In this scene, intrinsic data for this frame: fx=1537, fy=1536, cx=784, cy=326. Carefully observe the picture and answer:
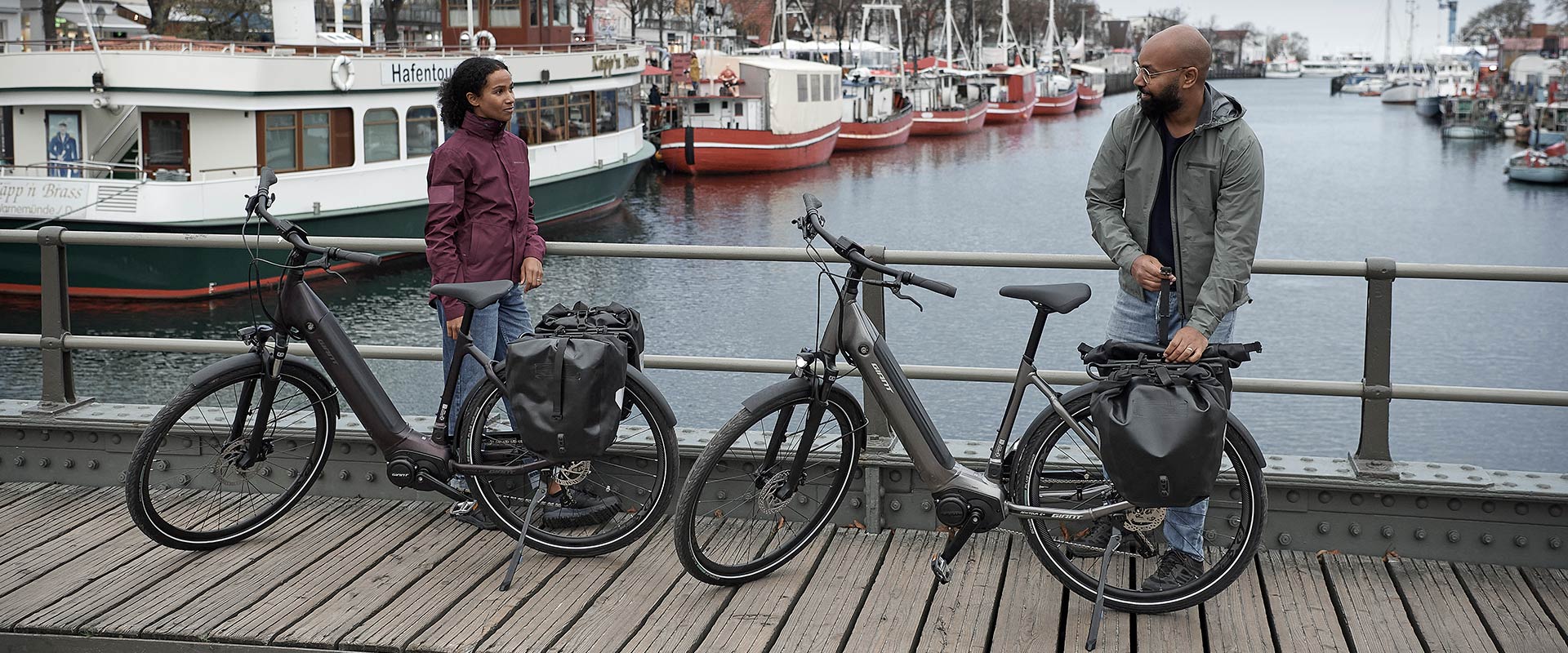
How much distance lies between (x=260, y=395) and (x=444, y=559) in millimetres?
818

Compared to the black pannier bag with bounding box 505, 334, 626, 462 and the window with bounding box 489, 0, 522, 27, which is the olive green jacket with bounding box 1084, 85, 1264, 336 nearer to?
the black pannier bag with bounding box 505, 334, 626, 462

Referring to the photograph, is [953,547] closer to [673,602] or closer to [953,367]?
[953,367]

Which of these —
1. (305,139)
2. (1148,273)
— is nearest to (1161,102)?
(1148,273)

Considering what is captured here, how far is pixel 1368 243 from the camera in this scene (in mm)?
30781

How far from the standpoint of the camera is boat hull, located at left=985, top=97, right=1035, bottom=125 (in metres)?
77.1

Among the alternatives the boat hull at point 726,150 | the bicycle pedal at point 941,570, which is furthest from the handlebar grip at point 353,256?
the boat hull at point 726,150

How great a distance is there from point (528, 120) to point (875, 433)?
22844 mm

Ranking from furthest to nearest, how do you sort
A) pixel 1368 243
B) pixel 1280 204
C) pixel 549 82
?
pixel 1280 204 < pixel 1368 243 < pixel 549 82

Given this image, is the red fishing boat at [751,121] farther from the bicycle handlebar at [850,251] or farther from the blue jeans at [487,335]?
the bicycle handlebar at [850,251]

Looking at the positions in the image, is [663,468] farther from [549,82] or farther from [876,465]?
[549,82]

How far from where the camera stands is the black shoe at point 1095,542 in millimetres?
4539

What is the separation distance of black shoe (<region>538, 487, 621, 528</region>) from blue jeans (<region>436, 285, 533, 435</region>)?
417 mm

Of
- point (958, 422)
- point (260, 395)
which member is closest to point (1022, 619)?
point (260, 395)

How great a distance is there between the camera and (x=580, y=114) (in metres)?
28.9
